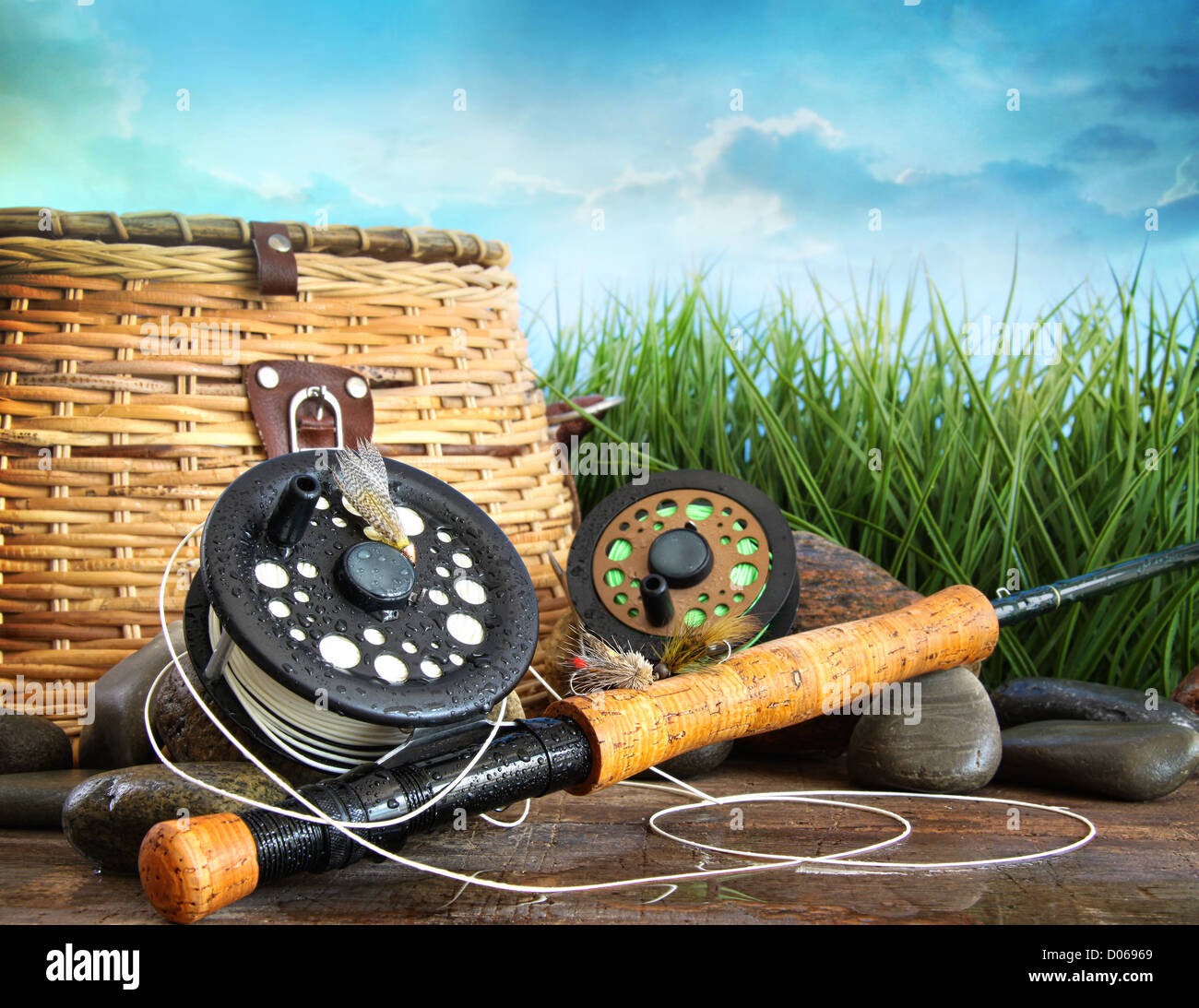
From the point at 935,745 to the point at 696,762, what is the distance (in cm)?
43

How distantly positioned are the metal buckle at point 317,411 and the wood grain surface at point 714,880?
0.92 meters

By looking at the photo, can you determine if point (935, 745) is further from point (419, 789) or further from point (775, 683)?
point (419, 789)

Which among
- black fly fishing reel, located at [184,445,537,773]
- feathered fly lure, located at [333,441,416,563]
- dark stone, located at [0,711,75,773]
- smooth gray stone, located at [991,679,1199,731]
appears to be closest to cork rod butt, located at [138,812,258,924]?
black fly fishing reel, located at [184,445,537,773]

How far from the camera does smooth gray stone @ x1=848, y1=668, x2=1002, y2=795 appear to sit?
1844 mm

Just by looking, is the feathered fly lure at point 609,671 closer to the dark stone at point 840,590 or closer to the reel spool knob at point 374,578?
the reel spool knob at point 374,578

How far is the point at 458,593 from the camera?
1.53 m

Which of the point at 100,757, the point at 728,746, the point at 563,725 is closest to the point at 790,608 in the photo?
the point at 728,746

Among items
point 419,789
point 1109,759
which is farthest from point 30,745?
point 1109,759

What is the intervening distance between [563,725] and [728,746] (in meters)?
0.65

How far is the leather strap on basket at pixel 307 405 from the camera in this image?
2195mm

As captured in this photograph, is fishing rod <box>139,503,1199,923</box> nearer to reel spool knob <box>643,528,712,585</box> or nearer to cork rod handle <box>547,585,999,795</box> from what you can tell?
cork rod handle <box>547,585,999,795</box>

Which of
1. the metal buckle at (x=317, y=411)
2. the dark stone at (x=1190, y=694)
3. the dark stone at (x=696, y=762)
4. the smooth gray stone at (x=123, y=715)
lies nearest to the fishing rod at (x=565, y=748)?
the dark stone at (x=696, y=762)

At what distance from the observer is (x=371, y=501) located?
1484 millimetres

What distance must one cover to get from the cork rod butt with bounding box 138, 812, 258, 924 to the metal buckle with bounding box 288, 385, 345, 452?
3.89 ft
